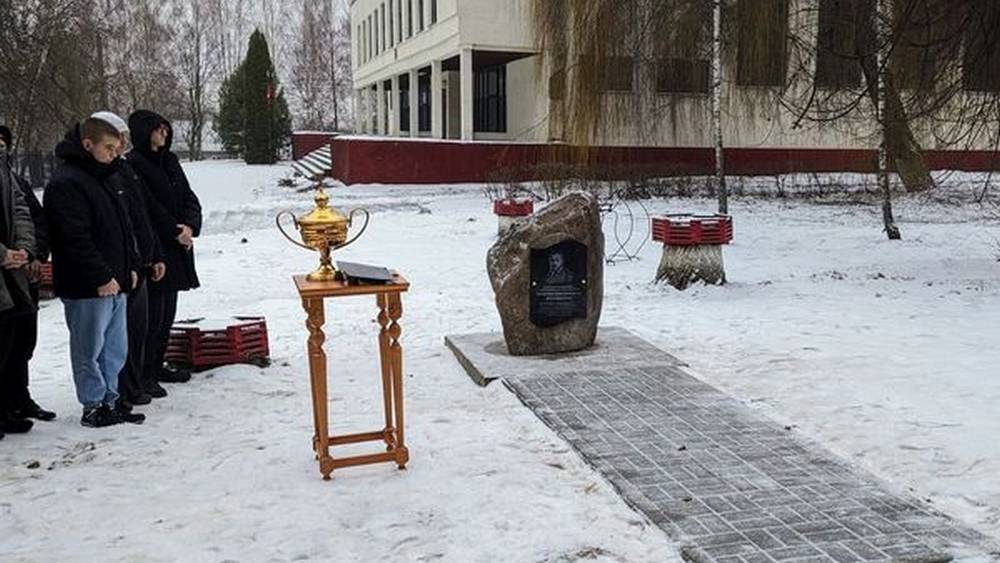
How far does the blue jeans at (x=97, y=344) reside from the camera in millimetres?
5254

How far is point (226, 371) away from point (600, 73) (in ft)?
43.1

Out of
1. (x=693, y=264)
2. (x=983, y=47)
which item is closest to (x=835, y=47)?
(x=983, y=47)

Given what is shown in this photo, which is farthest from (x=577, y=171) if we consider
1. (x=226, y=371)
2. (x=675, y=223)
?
(x=226, y=371)

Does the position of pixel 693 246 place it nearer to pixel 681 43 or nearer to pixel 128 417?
pixel 128 417

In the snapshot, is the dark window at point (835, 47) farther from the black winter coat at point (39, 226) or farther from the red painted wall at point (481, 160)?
the black winter coat at point (39, 226)

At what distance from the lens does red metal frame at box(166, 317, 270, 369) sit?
6785mm

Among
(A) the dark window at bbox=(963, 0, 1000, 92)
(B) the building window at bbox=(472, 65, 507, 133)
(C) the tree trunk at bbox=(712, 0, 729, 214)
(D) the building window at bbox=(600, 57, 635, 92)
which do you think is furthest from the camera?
(B) the building window at bbox=(472, 65, 507, 133)

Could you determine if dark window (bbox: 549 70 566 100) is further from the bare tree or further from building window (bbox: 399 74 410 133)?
Result: the bare tree

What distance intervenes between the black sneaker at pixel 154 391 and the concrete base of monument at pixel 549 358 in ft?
6.78

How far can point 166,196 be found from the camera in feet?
20.0

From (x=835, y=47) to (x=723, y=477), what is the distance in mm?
11276

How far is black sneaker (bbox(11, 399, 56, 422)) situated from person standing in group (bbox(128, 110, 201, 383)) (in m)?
0.72

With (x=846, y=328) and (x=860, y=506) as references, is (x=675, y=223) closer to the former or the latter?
(x=846, y=328)

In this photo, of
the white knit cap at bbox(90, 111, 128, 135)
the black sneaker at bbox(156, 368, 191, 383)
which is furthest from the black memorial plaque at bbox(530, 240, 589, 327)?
the white knit cap at bbox(90, 111, 128, 135)
